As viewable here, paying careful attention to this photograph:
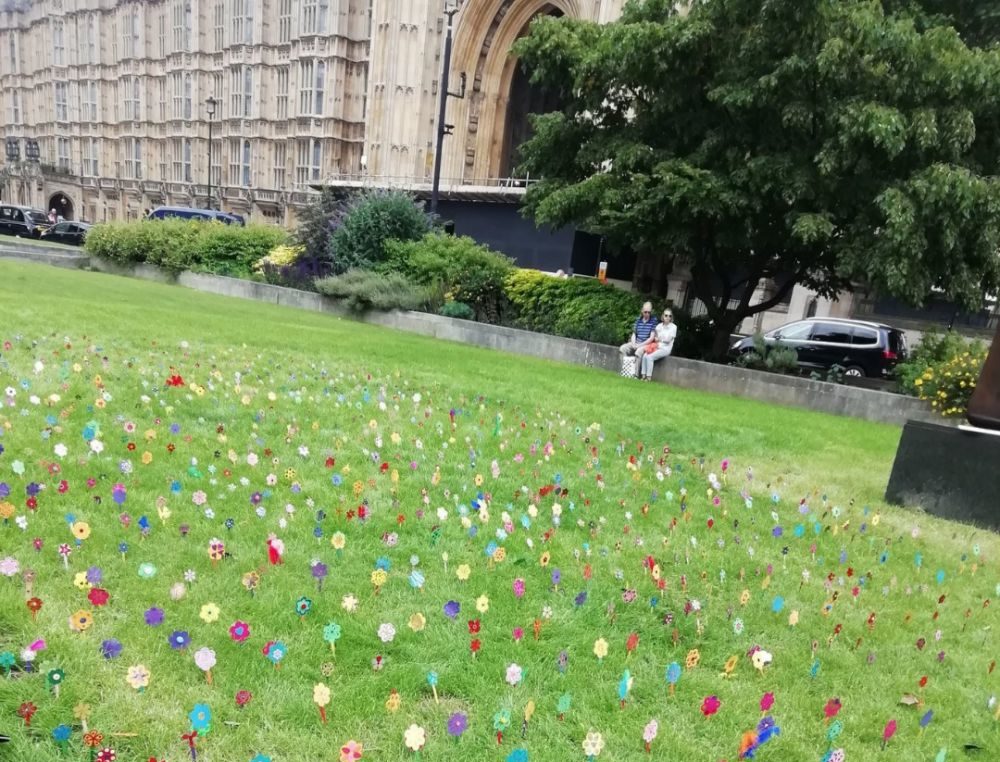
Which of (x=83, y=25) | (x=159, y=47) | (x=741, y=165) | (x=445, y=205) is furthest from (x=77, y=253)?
(x=83, y=25)

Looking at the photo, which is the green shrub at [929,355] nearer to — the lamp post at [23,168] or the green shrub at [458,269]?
the green shrub at [458,269]

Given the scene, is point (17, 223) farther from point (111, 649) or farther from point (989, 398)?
point (989, 398)

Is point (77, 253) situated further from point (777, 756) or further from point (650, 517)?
point (777, 756)

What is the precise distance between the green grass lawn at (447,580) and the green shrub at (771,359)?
237 inches

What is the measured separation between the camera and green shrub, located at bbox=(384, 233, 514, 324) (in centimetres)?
1553

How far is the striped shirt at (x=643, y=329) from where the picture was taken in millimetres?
11680

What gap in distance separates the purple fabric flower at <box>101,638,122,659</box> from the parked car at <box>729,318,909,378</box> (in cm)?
1375

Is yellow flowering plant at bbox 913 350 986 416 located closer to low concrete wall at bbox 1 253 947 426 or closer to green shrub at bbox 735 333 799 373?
low concrete wall at bbox 1 253 947 426

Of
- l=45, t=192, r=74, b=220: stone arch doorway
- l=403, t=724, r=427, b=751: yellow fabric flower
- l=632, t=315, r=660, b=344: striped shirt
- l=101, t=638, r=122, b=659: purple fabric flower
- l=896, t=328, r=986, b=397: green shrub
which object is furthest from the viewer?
l=45, t=192, r=74, b=220: stone arch doorway

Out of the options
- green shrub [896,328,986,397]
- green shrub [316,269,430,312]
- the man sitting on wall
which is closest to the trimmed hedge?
green shrub [316,269,430,312]

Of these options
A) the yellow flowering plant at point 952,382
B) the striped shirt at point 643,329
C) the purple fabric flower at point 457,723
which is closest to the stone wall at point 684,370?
the yellow flowering plant at point 952,382

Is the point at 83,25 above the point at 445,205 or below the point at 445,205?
above

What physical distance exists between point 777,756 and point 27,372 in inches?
242

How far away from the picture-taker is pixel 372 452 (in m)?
4.93
